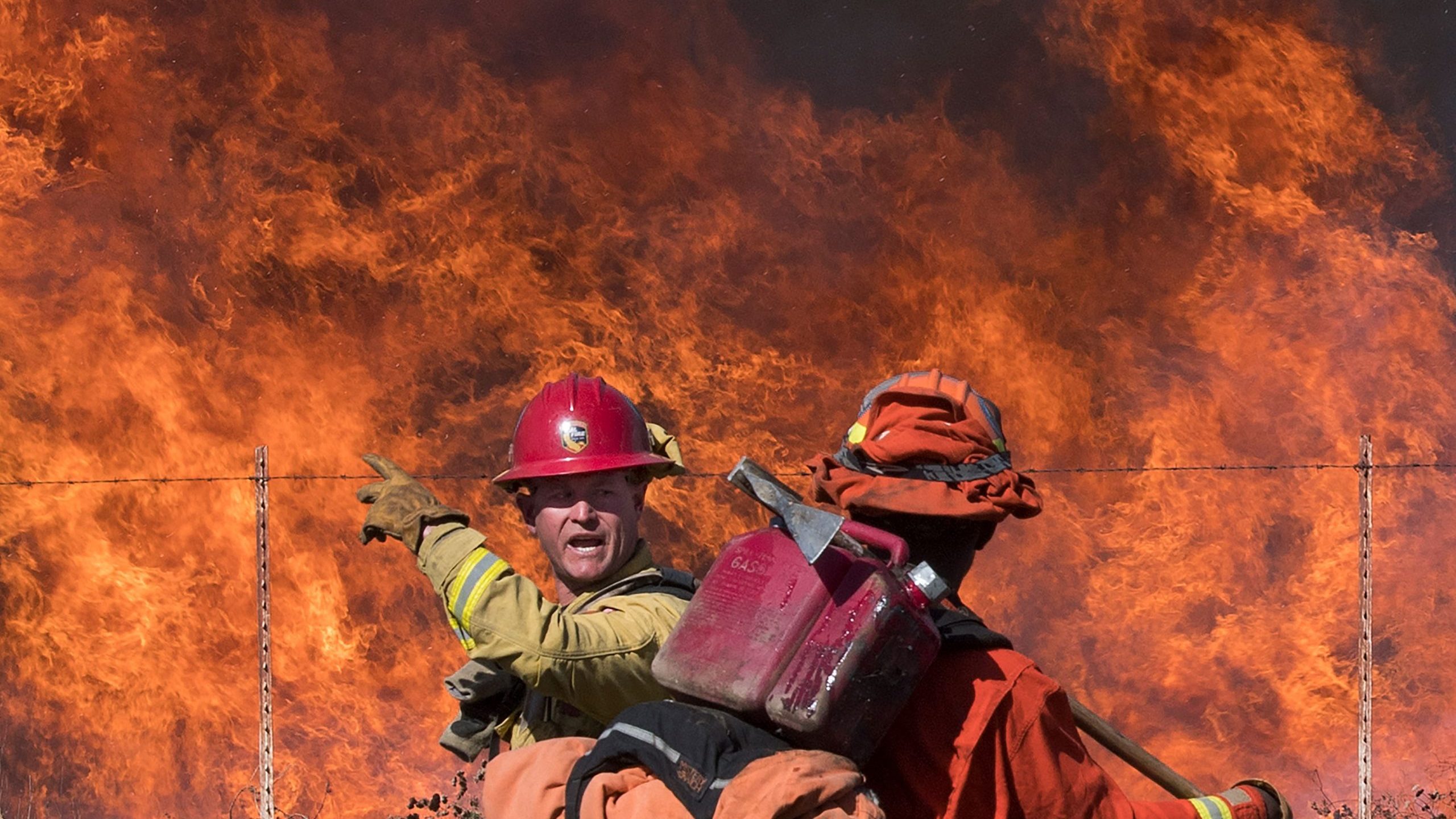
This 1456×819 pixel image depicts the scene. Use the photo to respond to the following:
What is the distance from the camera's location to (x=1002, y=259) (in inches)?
353

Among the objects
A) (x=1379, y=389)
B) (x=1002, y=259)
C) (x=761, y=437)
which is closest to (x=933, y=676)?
(x=761, y=437)

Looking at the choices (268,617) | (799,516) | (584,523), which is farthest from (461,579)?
(268,617)

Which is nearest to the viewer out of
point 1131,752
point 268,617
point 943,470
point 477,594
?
point 943,470

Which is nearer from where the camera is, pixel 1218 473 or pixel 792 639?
pixel 792 639

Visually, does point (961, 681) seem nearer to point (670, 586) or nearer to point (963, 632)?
point (963, 632)

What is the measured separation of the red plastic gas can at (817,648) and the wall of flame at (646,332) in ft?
21.2

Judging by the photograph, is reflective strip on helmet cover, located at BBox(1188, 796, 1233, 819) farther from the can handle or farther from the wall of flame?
the wall of flame

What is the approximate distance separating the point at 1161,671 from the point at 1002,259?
8.71ft

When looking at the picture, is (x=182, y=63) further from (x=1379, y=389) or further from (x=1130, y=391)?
(x=1379, y=389)

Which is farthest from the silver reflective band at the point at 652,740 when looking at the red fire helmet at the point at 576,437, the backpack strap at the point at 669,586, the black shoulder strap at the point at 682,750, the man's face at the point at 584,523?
the red fire helmet at the point at 576,437

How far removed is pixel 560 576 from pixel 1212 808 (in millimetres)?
1609

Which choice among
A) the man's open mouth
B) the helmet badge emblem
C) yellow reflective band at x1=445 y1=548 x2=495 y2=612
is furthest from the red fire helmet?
yellow reflective band at x1=445 y1=548 x2=495 y2=612

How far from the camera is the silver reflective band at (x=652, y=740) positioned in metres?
1.98

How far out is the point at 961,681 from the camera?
214 centimetres
